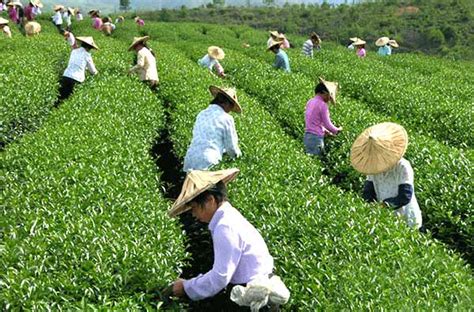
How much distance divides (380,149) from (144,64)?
29.4 feet

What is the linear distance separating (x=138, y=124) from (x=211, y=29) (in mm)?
28389

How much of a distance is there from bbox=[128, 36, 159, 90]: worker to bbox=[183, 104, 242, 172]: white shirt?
6637 millimetres

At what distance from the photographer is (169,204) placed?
21.5 feet

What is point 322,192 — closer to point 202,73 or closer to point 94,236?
point 94,236

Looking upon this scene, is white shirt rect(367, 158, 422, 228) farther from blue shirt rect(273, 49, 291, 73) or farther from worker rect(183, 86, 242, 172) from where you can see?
blue shirt rect(273, 49, 291, 73)

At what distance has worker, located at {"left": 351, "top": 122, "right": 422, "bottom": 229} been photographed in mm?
5961

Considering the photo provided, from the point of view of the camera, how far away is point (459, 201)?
697 cm

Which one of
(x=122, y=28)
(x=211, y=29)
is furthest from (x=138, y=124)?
(x=211, y=29)

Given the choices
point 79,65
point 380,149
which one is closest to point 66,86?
point 79,65

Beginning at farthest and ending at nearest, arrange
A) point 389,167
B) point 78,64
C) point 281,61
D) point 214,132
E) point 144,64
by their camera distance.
Result: 1. point 281,61
2. point 144,64
3. point 78,64
4. point 214,132
5. point 389,167

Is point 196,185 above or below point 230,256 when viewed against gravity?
above

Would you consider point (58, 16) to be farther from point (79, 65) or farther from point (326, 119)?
point (326, 119)

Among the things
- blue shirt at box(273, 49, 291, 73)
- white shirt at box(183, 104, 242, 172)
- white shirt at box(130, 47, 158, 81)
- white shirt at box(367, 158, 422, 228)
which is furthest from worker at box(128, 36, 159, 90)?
white shirt at box(367, 158, 422, 228)

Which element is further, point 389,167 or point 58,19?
point 58,19
